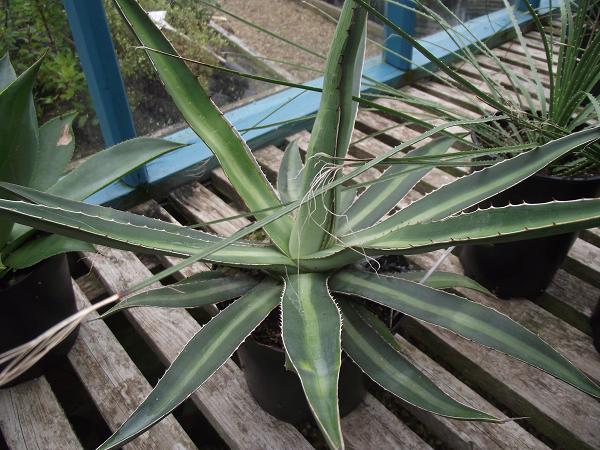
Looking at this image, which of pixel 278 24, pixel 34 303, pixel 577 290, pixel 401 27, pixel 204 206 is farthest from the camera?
pixel 401 27

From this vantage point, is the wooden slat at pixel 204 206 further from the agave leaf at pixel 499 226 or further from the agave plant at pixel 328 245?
the agave leaf at pixel 499 226

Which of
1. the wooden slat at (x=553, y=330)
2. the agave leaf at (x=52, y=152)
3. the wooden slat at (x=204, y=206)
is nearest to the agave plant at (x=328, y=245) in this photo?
the agave leaf at (x=52, y=152)

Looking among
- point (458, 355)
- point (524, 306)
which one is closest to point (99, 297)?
point (458, 355)

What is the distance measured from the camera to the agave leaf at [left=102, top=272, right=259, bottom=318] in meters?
0.72

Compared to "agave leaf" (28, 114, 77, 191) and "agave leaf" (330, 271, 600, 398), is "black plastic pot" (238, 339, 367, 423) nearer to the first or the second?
"agave leaf" (330, 271, 600, 398)

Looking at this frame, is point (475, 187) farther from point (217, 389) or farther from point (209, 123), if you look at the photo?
point (217, 389)

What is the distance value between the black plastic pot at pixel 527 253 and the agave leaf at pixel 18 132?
821mm

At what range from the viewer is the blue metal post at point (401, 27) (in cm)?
154

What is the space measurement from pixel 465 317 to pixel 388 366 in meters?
0.12

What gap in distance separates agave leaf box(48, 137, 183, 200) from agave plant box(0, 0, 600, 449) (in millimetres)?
180

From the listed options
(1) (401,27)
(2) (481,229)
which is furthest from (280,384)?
(1) (401,27)

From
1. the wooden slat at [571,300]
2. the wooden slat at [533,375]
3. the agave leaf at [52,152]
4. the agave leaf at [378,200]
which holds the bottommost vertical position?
the wooden slat at [533,375]

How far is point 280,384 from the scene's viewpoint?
31.5 inches

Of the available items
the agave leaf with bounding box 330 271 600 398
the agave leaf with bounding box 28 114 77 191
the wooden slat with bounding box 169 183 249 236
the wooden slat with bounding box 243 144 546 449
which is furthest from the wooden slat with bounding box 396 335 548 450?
the agave leaf with bounding box 28 114 77 191
